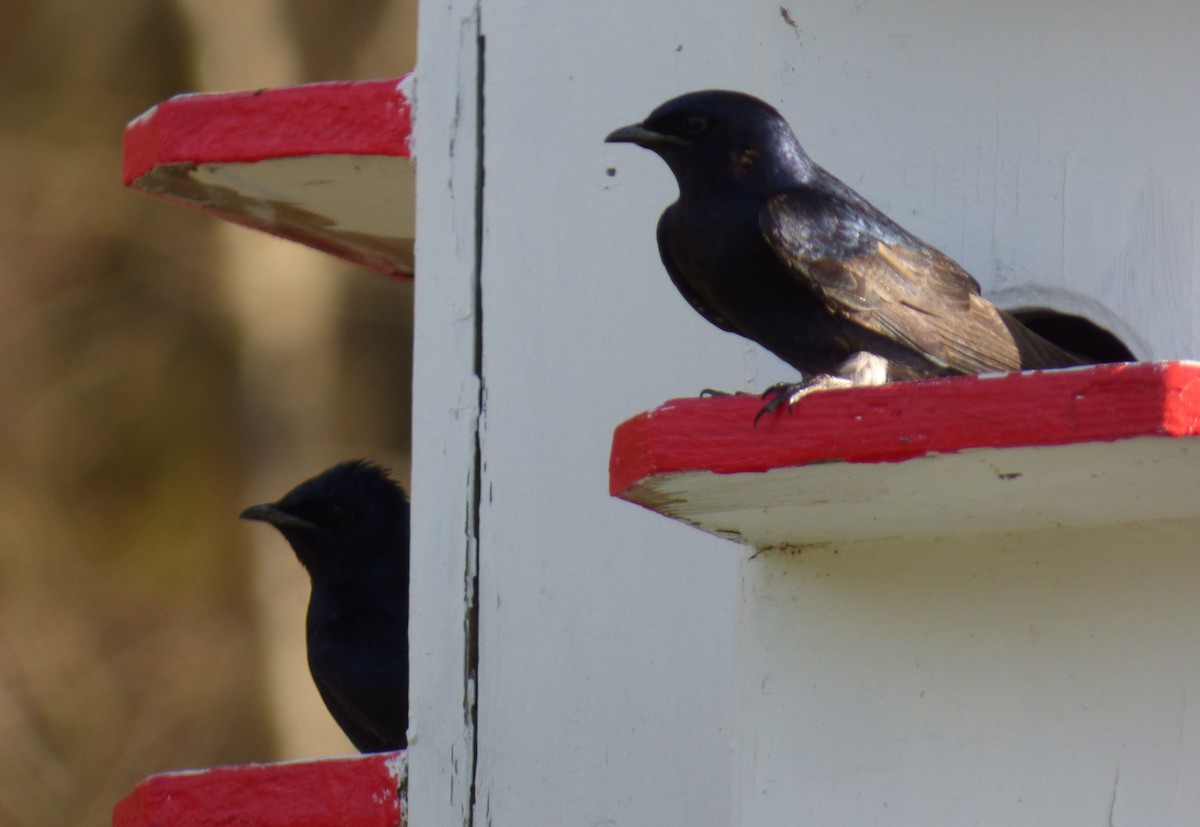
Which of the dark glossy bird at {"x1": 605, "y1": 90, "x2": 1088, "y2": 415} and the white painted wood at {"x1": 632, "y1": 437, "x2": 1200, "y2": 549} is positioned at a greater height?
the dark glossy bird at {"x1": 605, "y1": 90, "x2": 1088, "y2": 415}

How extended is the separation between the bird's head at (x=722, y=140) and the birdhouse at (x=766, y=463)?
92mm

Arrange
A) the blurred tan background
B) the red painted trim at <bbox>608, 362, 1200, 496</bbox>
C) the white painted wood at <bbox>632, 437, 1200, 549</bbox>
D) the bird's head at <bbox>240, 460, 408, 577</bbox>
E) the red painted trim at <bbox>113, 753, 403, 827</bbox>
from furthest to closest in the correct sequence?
the blurred tan background, the bird's head at <bbox>240, 460, 408, 577</bbox>, the red painted trim at <bbox>113, 753, 403, 827</bbox>, the white painted wood at <bbox>632, 437, 1200, 549</bbox>, the red painted trim at <bbox>608, 362, 1200, 496</bbox>

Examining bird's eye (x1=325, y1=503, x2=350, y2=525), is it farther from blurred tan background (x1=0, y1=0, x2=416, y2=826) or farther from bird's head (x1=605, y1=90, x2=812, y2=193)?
blurred tan background (x1=0, y1=0, x2=416, y2=826)

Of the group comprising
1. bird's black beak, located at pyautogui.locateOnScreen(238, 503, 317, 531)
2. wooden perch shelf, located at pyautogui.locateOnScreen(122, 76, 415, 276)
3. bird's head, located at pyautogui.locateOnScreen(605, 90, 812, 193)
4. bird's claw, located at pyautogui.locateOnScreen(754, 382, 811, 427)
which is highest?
wooden perch shelf, located at pyautogui.locateOnScreen(122, 76, 415, 276)

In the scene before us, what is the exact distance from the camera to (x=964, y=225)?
8.73ft

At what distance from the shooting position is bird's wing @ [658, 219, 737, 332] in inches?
102

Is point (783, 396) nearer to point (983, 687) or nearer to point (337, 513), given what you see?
point (983, 687)

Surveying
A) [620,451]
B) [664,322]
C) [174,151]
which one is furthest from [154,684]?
[620,451]

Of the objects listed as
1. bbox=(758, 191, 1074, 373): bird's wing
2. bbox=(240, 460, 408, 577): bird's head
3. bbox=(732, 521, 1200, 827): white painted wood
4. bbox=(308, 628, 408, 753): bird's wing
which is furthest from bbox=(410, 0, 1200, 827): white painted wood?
bbox=(240, 460, 408, 577): bird's head

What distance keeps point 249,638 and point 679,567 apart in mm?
4411

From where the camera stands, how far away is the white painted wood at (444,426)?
2.76m

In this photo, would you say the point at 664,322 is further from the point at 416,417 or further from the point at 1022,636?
the point at 1022,636

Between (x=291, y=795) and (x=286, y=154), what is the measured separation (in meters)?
0.81

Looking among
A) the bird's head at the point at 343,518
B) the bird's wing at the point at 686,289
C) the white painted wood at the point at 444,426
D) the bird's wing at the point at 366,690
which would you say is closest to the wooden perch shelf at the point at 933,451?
the bird's wing at the point at 686,289
